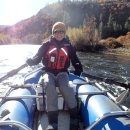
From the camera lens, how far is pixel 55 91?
10.6 ft

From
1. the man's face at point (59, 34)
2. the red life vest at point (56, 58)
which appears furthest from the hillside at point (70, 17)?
the red life vest at point (56, 58)

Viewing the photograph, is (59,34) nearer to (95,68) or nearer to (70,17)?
(95,68)

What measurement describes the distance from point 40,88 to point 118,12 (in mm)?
110230

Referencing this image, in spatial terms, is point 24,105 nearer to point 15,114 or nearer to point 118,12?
point 15,114

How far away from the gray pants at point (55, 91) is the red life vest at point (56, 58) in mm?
190

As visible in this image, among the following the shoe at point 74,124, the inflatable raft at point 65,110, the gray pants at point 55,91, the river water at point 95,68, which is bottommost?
the river water at point 95,68

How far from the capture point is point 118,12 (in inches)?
4195

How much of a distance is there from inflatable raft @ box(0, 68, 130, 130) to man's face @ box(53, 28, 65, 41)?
88 cm

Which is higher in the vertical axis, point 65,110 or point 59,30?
point 59,30

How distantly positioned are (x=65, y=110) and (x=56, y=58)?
3.66 feet

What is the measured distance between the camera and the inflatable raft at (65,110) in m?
2.75

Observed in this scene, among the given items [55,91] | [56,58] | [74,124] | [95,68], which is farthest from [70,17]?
[74,124]

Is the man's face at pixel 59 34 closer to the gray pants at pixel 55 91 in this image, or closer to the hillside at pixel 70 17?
the gray pants at pixel 55 91

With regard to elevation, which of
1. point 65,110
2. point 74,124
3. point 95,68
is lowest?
point 95,68
